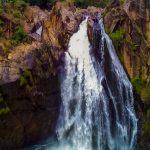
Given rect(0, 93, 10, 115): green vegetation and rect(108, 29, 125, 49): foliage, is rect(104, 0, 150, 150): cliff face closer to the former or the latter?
rect(108, 29, 125, 49): foliage

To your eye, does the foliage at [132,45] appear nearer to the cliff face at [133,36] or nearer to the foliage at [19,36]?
the cliff face at [133,36]

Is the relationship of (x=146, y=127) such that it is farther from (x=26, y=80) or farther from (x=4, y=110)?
(x=4, y=110)

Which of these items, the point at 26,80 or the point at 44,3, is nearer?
the point at 26,80

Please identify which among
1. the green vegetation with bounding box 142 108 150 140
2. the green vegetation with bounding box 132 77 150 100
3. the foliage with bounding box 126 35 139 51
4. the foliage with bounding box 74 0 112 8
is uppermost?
the foliage with bounding box 74 0 112 8

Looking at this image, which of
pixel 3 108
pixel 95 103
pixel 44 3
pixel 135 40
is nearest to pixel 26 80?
pixel 3 108

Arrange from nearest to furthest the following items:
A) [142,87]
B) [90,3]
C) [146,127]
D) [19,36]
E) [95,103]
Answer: [146,127] < [95,103] < [142,87] < [19,36] < [90,3]

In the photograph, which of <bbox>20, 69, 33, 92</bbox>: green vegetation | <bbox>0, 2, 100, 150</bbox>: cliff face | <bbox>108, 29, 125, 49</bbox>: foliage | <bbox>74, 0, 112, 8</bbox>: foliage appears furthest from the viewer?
<bbox>74, 0, 112, 8</bbox>: foliage

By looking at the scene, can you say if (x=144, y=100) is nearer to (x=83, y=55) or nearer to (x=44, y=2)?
(x=83, y=55)

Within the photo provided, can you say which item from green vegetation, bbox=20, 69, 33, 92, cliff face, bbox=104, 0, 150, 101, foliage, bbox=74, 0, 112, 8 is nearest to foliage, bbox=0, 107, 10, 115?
green vegetation, bbox=20, 69, 33, 92
